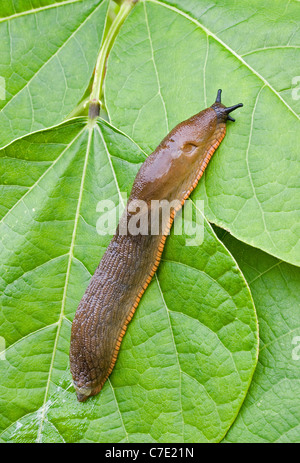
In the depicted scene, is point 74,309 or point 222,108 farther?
point 74,309

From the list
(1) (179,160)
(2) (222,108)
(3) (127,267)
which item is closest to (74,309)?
(3) (127,267)

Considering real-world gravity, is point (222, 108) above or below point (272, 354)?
above

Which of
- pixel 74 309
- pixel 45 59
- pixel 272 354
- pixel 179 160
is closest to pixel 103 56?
pixel 45 59

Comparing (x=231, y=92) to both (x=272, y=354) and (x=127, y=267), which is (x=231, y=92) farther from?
(x=272, y=354)

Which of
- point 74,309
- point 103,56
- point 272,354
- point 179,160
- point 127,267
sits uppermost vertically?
point 103,56

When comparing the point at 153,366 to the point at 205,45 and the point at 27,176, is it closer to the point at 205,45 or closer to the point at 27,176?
the point at 27,176

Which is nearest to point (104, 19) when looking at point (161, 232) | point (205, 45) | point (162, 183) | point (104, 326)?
point (205, 45)
